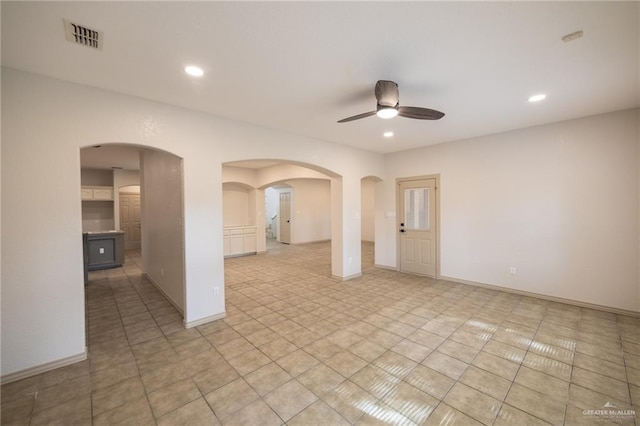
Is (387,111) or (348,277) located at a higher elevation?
(387,111)

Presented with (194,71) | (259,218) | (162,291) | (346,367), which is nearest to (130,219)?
(259,218)

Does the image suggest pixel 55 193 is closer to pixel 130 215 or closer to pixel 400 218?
pixel 400 218

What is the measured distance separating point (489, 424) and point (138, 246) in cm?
1121

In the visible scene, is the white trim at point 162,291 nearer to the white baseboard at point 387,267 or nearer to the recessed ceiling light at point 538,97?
the white baseboard at point 387,267

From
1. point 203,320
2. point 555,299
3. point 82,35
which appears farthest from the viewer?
point 555,299

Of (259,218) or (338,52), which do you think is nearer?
(338,52)

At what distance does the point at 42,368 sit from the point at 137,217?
8.30m

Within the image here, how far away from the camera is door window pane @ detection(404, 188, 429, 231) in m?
5.84

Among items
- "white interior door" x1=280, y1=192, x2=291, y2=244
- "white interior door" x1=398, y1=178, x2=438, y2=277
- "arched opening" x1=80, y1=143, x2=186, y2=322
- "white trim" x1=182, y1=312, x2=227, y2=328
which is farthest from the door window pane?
"white interior door" x1=280, y1=192, x2=291, y2=244

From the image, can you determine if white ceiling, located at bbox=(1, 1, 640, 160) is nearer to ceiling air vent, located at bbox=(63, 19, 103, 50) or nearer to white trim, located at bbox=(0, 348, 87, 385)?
ceiling air vent, located at bbox=(63, 19, 103, 50)

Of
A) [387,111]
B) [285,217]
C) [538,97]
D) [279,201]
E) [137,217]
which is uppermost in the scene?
[538,97]

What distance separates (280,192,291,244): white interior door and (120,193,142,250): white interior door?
A: 5.39 meters

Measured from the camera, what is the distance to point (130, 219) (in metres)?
9.48

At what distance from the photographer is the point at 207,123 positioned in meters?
3.58
